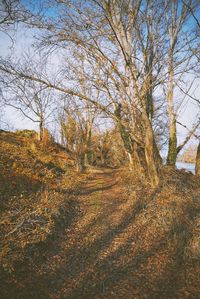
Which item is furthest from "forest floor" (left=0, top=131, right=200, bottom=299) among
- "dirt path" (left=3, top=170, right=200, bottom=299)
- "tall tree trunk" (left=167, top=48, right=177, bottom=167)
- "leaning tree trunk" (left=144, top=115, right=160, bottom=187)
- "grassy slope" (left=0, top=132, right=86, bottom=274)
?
"tall tree trunk" (left=167, top=48, right=177, bottom=167)

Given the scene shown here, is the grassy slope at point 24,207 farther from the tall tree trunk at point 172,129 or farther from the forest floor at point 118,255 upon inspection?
the tall tree trunk at point 172,129

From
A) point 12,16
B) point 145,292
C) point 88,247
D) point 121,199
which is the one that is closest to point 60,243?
point 88,247

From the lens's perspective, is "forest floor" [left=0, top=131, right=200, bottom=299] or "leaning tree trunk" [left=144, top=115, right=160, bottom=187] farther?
"leaning tree trunk" [left=144, top=115, right=160, bottom=187]

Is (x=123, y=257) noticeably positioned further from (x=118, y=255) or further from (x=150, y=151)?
(x=150, y=151)

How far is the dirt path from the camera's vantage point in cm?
307

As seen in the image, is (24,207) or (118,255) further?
(24,207)

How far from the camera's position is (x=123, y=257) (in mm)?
3908

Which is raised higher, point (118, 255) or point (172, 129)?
point (172, 129)

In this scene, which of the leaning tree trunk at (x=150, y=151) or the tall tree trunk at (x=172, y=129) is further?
the tall tree trunk at (x=172, y=129)

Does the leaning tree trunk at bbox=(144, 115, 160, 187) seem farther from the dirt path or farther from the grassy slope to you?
the grassy slope

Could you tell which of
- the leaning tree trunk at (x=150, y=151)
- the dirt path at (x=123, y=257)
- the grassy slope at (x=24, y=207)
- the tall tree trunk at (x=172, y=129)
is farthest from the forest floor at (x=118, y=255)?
the tall tree trunk at (x=172, y=129)

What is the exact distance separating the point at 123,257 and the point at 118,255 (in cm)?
11

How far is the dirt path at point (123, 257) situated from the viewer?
307 cm

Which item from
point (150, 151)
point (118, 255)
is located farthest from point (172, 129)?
point (118, 255)
